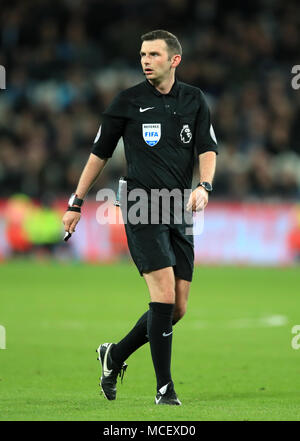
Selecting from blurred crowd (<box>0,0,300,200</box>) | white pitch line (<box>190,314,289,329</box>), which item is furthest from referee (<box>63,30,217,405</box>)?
blurred crowd (<box>0,0,300,200</box>)

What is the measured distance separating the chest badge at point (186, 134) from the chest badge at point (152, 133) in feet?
0.53

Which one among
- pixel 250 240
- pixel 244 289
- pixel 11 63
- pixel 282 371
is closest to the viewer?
pixel 282 371

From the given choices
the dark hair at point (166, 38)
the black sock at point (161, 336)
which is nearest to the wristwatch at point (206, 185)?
the black sock at point (161, 336)

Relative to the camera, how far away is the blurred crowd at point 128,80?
21.0 metres

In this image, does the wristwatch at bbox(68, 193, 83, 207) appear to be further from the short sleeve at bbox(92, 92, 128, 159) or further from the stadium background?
the stadium background

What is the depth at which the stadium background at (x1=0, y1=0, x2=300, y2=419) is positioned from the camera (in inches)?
580

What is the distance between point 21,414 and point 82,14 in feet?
66.6

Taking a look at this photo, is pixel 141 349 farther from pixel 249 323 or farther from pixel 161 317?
pixel 161 317

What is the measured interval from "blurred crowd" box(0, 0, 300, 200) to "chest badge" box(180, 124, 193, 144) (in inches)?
538

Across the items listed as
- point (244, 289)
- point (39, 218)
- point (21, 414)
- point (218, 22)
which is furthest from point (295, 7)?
point (21, 414)

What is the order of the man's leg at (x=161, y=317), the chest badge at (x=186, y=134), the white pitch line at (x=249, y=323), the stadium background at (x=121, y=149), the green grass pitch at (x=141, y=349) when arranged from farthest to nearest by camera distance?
the stadium background at (x=121, y=149), the white pitch line at (x=249, y=323), the chest badge at (x=186, y=134), the man's leg at (x=161, y=317), the green grass pitch at (x=141, y=349)

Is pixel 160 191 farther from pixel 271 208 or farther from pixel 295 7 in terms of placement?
pixel 295 7

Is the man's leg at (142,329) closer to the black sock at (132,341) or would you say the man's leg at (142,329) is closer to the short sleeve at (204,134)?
the black sock at (132,341)

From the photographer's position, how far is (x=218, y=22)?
81.6 ft
